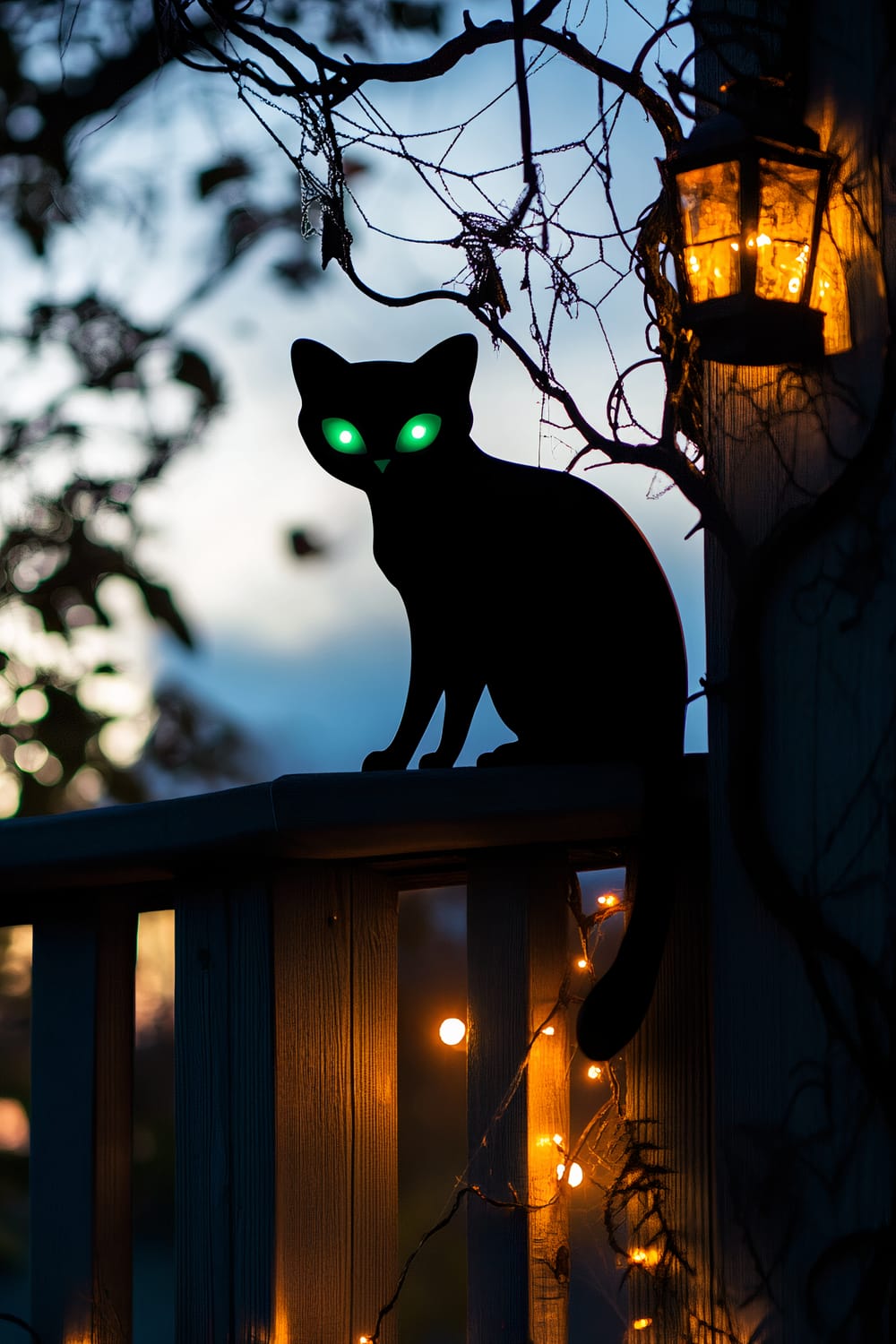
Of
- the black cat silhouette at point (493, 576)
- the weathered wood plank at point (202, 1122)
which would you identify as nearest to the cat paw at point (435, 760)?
the black cat silhouette at point (493, 576)

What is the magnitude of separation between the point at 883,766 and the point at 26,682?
2262 millimetres

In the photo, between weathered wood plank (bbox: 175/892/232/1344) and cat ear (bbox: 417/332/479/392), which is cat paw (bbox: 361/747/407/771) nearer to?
weathered wood plank (bbox: 175/892/232/1344)

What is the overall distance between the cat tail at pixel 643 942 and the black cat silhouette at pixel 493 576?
61 millimetres

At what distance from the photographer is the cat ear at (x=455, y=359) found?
1.21 meters

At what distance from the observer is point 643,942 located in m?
0.96

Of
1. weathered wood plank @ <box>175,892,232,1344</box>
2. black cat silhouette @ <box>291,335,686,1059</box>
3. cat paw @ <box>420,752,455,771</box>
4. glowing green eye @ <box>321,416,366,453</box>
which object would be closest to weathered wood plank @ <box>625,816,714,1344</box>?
black cat silhouette @ <box>291,335,686,1059</box>

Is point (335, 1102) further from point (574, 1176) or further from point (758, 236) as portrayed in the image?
point (758, 236)

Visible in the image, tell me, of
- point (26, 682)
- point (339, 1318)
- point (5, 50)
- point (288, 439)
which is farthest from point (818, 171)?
point (5, 50)

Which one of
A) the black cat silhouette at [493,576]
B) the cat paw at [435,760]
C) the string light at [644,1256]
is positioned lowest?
the string light at [644,1256]

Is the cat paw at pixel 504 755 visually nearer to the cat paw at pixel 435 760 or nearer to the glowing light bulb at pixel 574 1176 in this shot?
the cat paw at pixel 435 760

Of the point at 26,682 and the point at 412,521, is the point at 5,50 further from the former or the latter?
the point at 412,521

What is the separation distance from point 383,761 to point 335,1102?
0.30 meters

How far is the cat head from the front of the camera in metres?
1.20

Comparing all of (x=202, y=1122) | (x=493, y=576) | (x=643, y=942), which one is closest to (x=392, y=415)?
(x=493, y=576)
